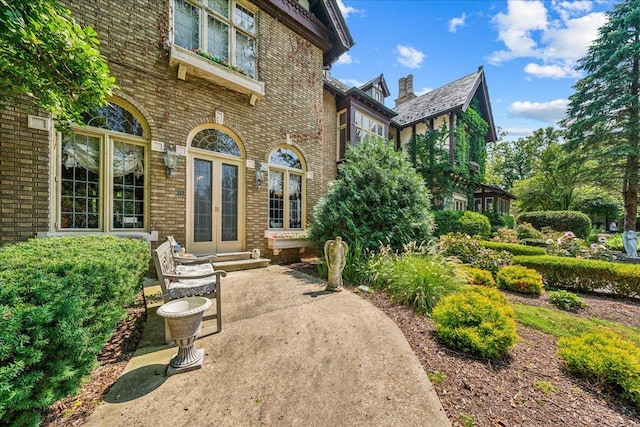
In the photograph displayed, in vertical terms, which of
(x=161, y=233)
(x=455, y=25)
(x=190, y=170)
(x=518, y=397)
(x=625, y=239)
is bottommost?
(x=518, y=397)

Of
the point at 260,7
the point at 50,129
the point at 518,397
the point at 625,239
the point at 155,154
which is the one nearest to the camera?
the point at 518,397

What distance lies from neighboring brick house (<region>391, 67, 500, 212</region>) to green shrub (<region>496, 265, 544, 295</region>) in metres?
8.42

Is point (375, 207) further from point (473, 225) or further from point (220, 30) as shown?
point (473, 225)

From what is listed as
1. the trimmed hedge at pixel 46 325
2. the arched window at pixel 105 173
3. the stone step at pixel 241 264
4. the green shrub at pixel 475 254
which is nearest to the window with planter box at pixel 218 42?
the arched window at pixel 105 173

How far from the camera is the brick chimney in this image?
18422mm

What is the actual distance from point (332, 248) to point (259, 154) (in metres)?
3.94

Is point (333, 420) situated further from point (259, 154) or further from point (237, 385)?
point (259, 154)

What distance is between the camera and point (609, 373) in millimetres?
2230

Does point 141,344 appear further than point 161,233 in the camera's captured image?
No

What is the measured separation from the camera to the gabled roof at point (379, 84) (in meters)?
13.2

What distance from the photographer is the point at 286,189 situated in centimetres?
789

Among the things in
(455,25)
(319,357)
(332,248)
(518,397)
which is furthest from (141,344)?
(455,25)

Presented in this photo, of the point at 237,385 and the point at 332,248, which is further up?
the point at 332,248

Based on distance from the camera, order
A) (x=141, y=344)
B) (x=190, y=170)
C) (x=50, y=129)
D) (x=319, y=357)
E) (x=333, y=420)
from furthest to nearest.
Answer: (x=190, y=170) < (x=50, y=129) < (x=141, y=344) < (x=319, y=357) < (x=333, y=420)
